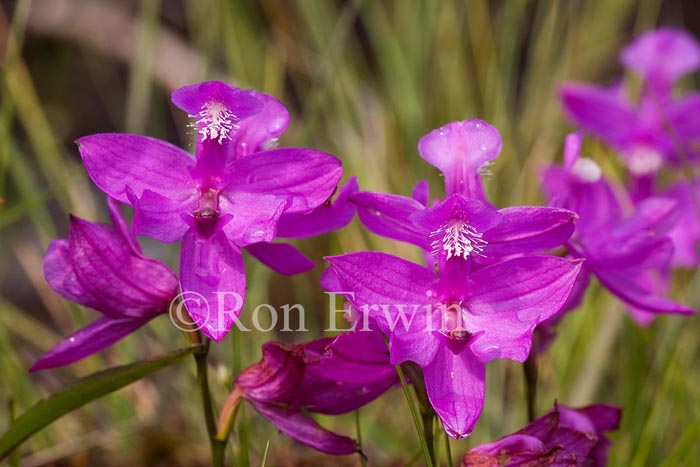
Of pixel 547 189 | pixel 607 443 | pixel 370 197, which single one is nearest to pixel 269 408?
pixel 370 197

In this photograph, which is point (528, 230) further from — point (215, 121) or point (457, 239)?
point (215, 121)

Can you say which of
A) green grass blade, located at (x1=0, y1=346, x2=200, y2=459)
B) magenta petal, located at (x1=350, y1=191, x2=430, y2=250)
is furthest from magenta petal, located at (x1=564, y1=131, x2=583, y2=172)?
green grass blade, located at (x1=0, y1=346, x2=200, y2=459)

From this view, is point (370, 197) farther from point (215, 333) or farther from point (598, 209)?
point (598, 209)

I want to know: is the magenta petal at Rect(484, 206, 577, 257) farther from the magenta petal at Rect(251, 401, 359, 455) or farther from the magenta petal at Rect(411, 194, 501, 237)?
the magenta petal at Rect(251, 401, 359, 455)

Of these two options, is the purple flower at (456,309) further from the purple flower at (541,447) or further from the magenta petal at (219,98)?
the magenta petal at (219,98)

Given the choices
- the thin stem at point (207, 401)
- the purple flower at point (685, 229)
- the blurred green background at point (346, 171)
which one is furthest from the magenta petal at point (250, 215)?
the purple flower at point (685, 229)

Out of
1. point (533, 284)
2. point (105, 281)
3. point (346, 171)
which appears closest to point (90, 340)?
point (105, 281)
